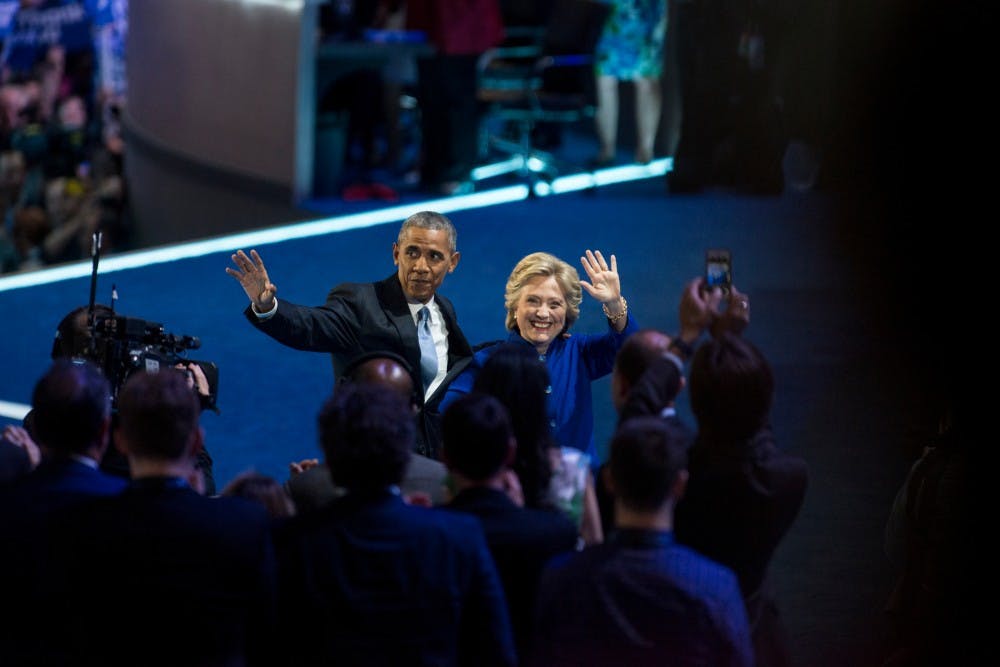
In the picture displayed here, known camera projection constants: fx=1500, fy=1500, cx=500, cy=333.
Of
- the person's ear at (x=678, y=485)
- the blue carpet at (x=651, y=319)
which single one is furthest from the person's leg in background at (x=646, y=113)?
the person's ear at (x=678, y=485)

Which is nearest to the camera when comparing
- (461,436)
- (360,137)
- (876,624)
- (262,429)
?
(461,436)

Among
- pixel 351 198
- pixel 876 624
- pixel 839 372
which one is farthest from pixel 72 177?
pixel 876 624

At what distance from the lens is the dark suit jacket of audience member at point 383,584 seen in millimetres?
2691

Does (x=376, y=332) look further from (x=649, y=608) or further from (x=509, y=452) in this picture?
(x=649, y=608)

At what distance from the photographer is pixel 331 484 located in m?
3.25

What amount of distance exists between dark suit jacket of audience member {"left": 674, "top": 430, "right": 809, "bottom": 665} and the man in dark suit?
1.30m

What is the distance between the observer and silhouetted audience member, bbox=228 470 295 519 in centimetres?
300

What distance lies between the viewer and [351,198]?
340 inches

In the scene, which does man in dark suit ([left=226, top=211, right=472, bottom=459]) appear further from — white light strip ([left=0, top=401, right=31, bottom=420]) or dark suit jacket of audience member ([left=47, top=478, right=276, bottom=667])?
white light strip ([left=0, top=401, right=31, bottom=420])

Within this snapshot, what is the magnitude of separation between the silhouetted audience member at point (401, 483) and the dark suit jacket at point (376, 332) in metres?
0.63

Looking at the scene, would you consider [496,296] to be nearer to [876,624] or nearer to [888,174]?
[888,174]

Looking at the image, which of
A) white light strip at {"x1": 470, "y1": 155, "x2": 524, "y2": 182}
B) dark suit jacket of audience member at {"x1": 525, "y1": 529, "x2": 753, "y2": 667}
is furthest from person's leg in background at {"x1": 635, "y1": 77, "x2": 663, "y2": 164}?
dark suit jacket of audience member at {"x1": 525, "y1": 529, "x2": 753, "y2": 667}

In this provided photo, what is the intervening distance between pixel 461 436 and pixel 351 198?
234 inches

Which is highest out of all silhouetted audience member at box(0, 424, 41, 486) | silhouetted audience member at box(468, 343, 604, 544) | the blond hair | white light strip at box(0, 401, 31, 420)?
the blond hair
